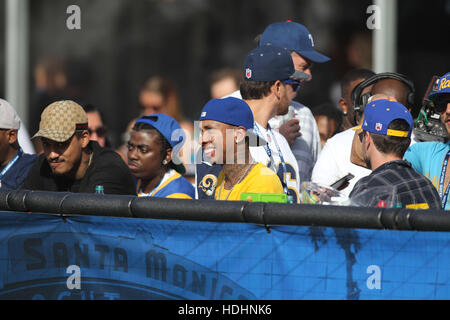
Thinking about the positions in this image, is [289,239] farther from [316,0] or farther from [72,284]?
[316,0]

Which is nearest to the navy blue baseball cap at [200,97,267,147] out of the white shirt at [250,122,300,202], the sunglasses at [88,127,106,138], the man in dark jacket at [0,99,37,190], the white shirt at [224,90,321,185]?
the white shirt at [250,122,300,202]

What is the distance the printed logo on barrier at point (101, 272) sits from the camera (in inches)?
125

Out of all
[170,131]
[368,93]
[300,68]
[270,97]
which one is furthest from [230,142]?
[300,68]

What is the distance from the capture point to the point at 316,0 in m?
8.85

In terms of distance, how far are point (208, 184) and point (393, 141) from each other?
97 centimetres

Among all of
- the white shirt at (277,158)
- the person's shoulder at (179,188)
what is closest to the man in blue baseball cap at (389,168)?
the white shirt at (277,158)

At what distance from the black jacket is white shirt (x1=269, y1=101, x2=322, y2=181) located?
1.11 metres

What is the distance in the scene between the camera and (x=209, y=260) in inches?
124

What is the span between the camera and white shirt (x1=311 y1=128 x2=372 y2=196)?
14.8ft

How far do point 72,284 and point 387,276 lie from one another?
4.22 ft

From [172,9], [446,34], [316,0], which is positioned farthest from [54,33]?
[446,34]

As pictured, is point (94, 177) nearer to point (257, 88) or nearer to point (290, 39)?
point (257, 88)

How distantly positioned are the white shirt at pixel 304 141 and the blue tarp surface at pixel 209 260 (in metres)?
1.85

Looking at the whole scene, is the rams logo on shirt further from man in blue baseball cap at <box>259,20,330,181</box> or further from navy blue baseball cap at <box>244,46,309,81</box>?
man in blue baseball cap at <box>259,20,330,181</box>
